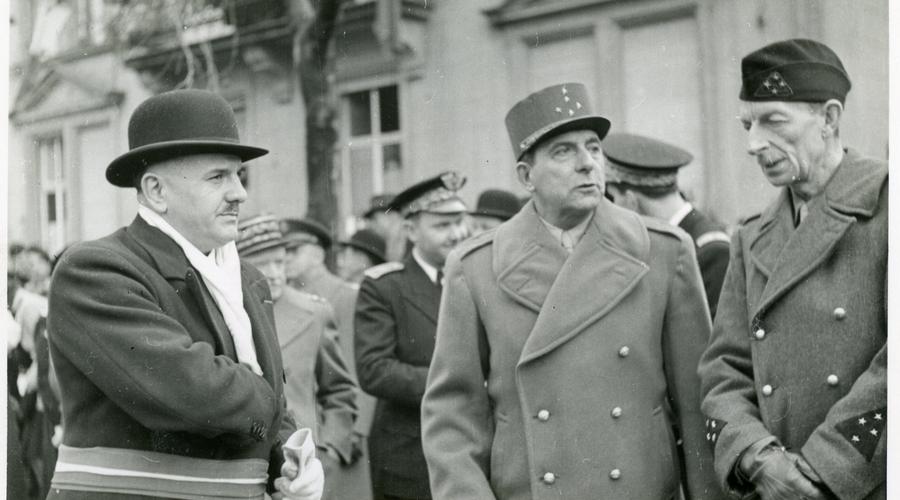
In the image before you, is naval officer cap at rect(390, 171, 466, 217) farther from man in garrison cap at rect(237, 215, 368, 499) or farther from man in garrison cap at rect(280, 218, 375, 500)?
man in garrison cap at rect(280, 218, 375, 500)

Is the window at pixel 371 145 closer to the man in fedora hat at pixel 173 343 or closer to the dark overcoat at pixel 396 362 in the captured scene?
the dark overcoat at pixel 396 362

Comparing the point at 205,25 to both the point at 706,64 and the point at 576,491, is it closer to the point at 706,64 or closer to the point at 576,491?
the point at 706,64

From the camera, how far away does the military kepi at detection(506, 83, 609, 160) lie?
373cm

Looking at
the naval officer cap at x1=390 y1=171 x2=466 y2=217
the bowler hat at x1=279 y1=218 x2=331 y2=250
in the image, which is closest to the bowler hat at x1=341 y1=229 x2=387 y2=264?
the bowler hat at x1=279 y1=218 x2=331 y2=250

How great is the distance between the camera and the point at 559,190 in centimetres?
371

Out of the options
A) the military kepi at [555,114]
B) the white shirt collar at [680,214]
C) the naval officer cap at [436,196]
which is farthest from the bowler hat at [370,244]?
the military kepi at [555,114]

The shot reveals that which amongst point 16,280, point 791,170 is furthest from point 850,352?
point 16,280

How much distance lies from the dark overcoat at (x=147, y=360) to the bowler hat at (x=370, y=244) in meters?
4.79

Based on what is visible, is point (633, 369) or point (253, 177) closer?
point (633, 369)

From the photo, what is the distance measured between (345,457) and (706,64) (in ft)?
11.9

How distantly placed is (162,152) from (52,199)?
557 centimetres

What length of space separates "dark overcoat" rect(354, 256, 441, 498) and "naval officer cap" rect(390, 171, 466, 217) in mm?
357

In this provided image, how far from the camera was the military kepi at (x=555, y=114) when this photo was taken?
373cm

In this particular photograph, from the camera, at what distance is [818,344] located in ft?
10.2
